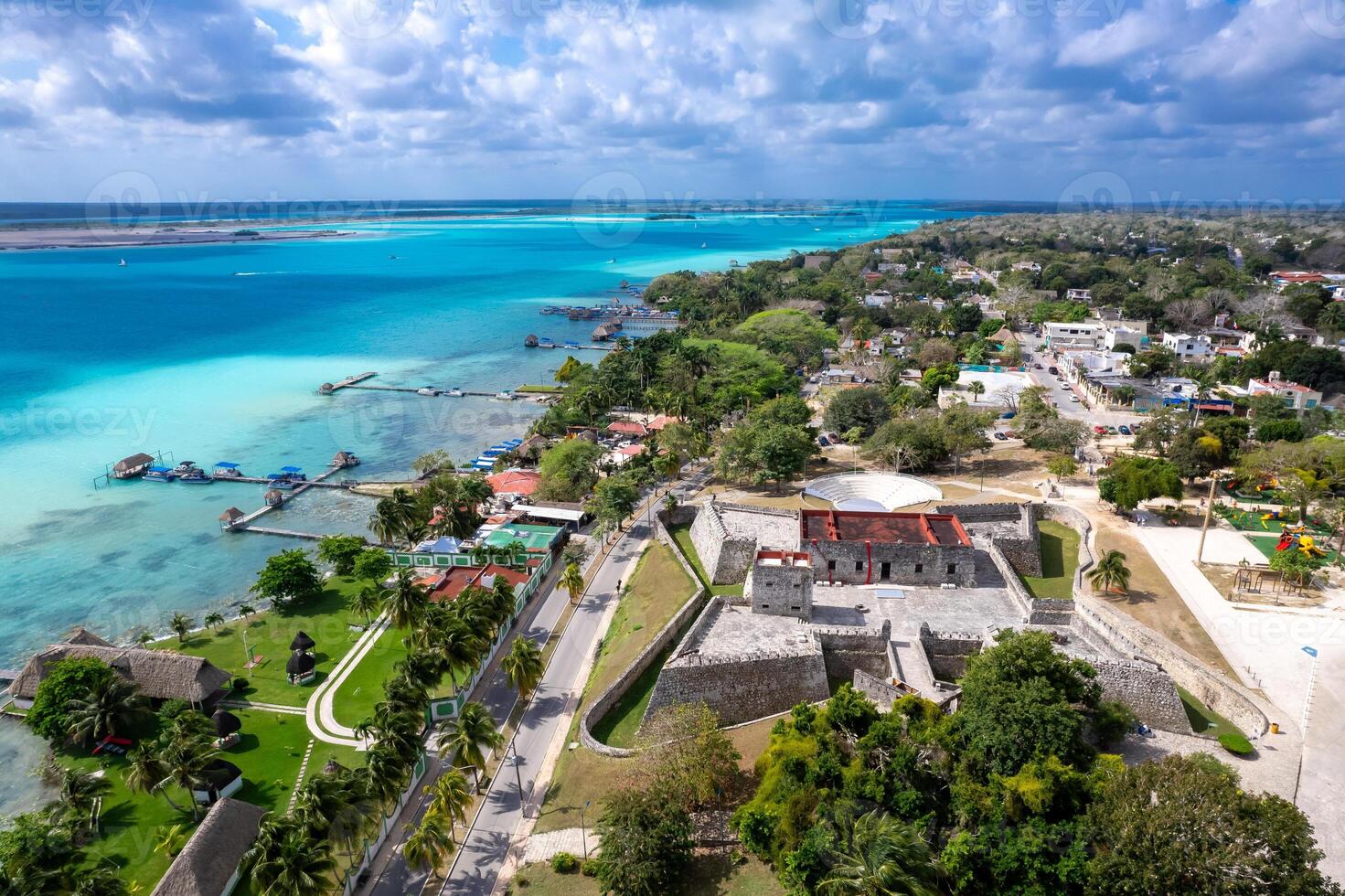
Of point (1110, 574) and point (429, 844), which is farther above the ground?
point (1110, 574)

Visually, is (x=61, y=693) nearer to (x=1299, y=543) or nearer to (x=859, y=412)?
(x=859, y=412)

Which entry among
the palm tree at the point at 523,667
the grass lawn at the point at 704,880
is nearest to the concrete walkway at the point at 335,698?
the palm tree at the point at 523,667

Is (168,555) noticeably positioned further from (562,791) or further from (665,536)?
(562,791)

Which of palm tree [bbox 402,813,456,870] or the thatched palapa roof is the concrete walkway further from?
palm tree [bbox 402,813,456,870]

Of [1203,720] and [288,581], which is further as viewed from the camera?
[288,581]

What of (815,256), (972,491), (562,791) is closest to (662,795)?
(562,791)

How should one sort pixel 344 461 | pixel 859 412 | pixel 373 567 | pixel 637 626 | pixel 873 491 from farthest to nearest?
pixel 859 412
pixel 344 461
pixel 873 491
pixel 373 567
pixel 637 626

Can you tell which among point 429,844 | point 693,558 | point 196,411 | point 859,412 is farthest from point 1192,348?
point 196,411

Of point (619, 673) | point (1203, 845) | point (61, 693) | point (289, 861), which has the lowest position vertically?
point (619, 673)
